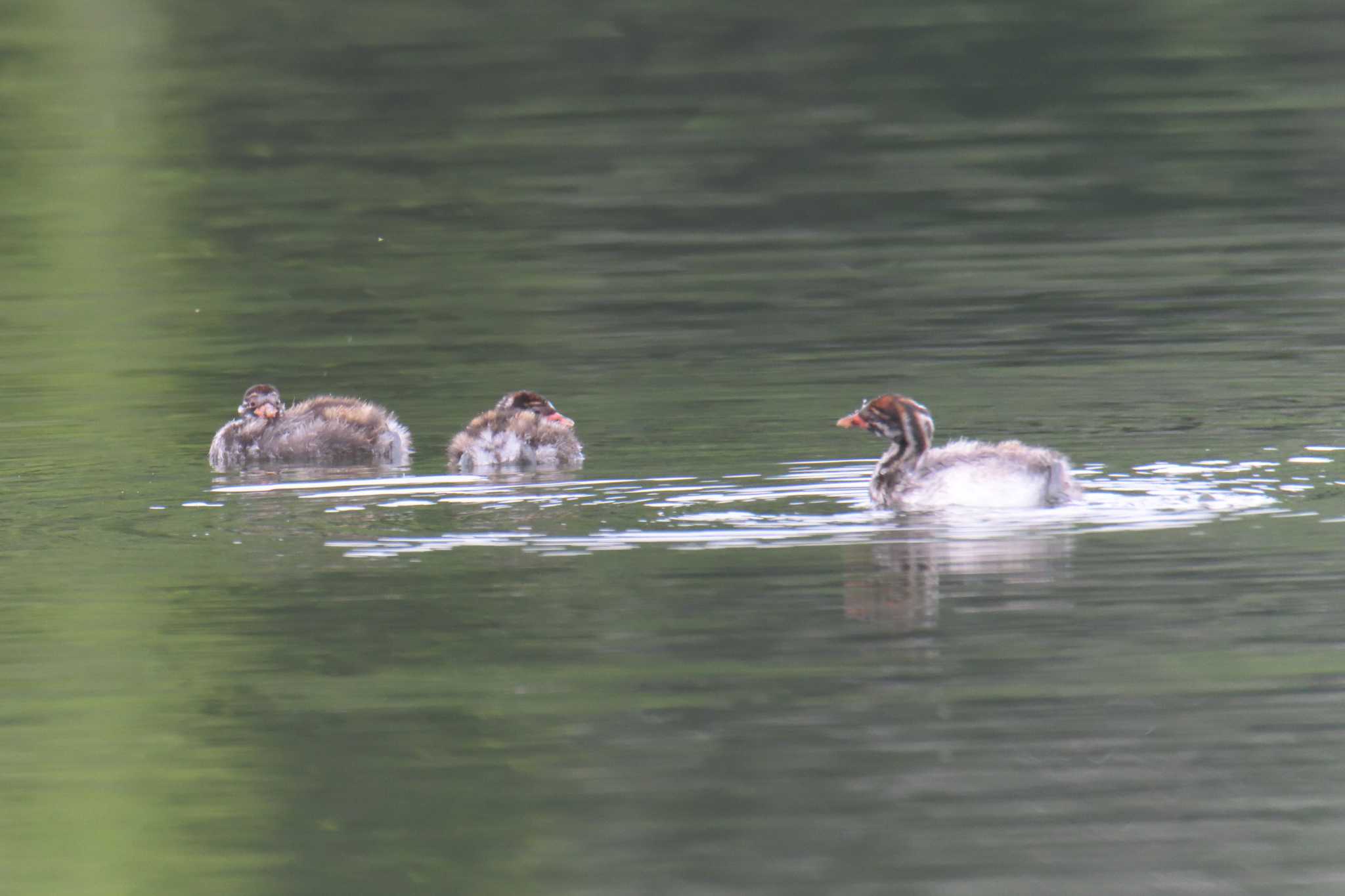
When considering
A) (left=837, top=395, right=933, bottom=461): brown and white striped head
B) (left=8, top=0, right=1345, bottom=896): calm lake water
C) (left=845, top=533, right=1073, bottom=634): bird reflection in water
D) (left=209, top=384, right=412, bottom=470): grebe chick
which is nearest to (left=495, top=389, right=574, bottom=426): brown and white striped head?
(left=8, top=0, right=1345, bottom=896): calm lake water

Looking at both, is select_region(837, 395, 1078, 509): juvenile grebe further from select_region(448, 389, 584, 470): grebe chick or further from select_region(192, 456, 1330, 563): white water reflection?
select_region(448, 389, 584, 470): grebe chick

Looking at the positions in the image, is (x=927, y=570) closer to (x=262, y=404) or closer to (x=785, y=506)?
(x=785, y=506)

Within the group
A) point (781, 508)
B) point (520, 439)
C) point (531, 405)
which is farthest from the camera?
point (531, 405)

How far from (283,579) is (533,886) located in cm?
365

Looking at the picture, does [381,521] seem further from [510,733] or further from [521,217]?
[521,217]

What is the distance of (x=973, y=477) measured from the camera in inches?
437

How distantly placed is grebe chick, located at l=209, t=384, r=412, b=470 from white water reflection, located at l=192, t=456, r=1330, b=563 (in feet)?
4.43

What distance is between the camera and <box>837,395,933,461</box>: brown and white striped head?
38.9 ft

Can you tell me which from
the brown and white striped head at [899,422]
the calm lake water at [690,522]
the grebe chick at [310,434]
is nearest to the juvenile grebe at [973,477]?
the brown and white striped head at [899,422]

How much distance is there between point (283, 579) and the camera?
403 inches

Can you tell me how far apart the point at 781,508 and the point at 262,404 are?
160 inches

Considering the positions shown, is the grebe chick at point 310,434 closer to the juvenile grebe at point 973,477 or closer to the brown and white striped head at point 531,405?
the brown and white striped head at point 531,405

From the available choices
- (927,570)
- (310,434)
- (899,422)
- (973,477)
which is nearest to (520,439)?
(310,434)

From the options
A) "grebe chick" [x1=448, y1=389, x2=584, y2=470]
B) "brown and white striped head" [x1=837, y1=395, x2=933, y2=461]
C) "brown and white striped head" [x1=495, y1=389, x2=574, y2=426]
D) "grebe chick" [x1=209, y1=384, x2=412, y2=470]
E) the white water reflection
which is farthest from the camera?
"grebe chick" [x1=209, y1=384, x2=412, y2=470]
